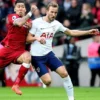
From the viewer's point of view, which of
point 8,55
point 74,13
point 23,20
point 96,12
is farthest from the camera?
point 74,13

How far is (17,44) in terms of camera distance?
1288 centimetres

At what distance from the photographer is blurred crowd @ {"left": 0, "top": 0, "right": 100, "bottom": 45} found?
21062 mm

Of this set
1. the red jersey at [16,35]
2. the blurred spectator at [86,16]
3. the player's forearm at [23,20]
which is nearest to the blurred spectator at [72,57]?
the blurred spectator at [86,16]

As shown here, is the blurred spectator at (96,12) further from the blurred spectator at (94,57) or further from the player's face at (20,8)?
the player's face at (20,8)

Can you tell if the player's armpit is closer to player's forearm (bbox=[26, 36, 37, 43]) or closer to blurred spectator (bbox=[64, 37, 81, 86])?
player's forearm (bbox=[26, 36, 37, 43])

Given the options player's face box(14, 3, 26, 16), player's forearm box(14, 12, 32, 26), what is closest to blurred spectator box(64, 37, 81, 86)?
player's face box(14, 3, 26, 16)

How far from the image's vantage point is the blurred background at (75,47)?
20.7m

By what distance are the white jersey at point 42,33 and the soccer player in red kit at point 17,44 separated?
160mm

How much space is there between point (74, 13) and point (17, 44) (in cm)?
873

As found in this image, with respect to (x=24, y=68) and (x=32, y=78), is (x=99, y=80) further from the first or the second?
(x=24, y=68)

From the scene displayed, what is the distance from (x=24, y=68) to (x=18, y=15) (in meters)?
1.22

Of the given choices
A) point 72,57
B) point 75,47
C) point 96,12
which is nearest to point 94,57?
point 75,47

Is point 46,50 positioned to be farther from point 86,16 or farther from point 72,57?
point 72,57

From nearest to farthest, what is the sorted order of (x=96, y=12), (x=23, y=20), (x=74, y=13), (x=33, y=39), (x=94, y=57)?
(x=23, y=20), (x=33, y=39), (x=94, y=57), (x=96, y=12), (x=74, y=13)
